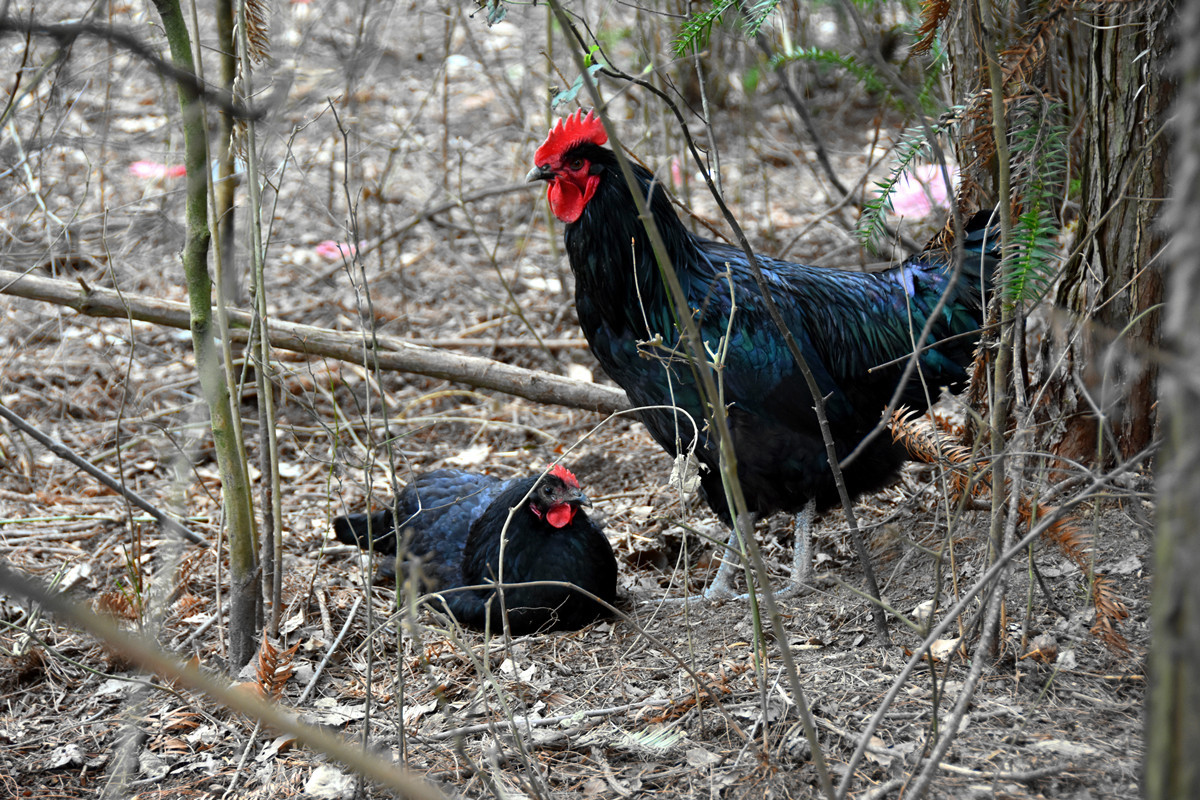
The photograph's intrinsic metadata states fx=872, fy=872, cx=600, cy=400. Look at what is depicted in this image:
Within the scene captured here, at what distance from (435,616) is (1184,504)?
3.24m

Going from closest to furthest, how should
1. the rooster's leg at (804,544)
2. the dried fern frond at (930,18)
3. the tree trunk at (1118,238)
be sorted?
the dried fern frond at (930,18) → the tree trunk at (1118,238) → the rooster's leg at (804,544)

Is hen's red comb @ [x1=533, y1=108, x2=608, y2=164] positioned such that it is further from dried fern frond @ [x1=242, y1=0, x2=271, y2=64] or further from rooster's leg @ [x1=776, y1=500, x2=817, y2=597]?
rooster's leg @ [x1=776, y1=500, x2=817, y2=597]

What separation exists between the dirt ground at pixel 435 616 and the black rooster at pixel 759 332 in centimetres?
33

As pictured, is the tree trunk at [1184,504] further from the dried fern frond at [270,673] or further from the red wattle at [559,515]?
the red wattle at [559,515]

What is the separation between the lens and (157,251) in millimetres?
6652

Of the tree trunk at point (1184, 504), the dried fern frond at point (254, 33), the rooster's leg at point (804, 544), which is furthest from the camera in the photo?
the rooster's leg at point (804, 544)

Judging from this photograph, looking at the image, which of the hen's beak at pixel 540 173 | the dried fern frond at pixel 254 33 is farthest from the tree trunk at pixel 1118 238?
the dried fern frond at pixel 254 33

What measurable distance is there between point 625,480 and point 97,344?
3.99 metres

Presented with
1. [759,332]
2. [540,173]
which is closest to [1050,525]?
[759,332]

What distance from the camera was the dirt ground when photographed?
239 cm

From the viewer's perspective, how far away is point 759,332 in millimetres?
3689

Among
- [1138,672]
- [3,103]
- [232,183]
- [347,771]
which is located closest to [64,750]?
[347,771]

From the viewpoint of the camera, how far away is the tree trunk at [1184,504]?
979 millimetres

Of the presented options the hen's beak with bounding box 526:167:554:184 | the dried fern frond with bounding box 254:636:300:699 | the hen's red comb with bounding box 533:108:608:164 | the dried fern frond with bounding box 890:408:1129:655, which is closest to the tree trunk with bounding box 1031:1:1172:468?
the dried fern frond with bounding box 890:408:1129:655
